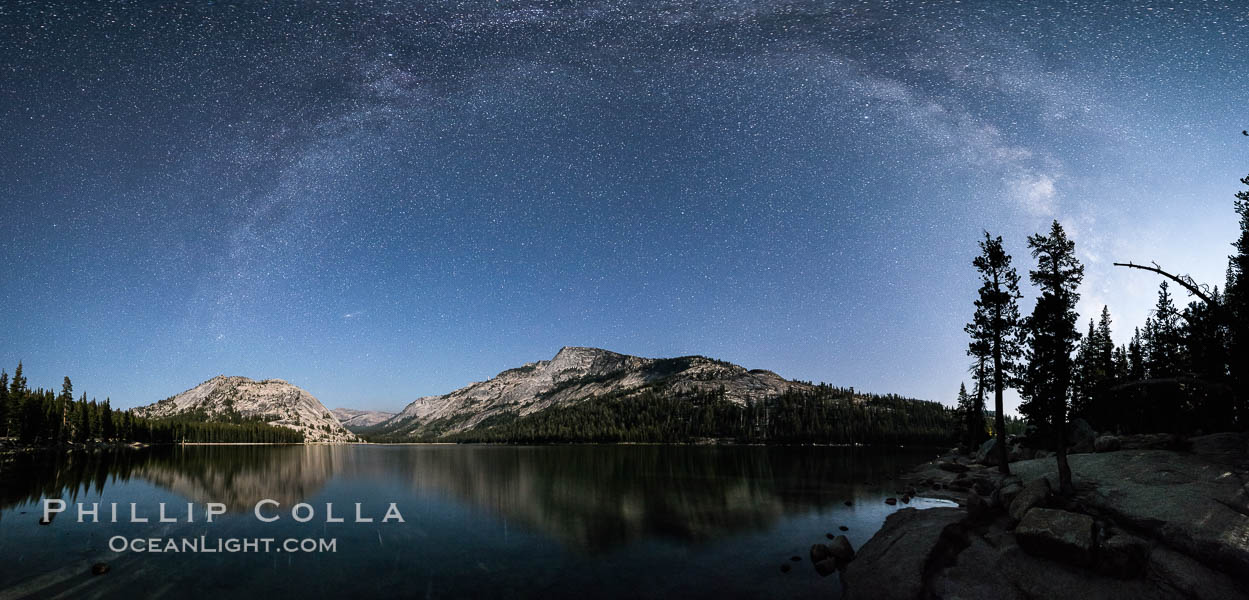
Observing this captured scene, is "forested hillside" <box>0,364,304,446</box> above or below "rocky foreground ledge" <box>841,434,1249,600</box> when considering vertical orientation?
below

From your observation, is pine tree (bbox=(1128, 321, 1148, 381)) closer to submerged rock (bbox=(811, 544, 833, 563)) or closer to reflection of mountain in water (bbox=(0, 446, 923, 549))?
reflection of mountain in water (bbox=(0, 446, 923, 549))

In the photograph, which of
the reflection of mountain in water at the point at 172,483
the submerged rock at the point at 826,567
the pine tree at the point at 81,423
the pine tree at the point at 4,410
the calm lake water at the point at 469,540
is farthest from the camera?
the pine tree at the point at 81,423

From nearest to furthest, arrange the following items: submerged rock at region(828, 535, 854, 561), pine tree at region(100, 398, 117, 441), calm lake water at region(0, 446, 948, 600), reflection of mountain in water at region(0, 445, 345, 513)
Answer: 1. calm lake water at region(0, 446, 948, 600)
2. submerged rock at region(828, 535, 854, 561)
3. reflection of mountain in water at region(0, 445, 345, 513)
4. pine tree at region(100, 398, 117, 441)

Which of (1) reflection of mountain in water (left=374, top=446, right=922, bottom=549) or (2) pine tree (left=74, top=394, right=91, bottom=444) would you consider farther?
(2) pine tree (left=74, top=394, right=91, bottom=444)

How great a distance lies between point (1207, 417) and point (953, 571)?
135 ft

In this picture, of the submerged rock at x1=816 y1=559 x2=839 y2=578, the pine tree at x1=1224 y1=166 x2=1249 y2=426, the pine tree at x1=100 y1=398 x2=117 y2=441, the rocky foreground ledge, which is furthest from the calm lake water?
the pine tree at x1=100 y1=398 x2=117 y2=441

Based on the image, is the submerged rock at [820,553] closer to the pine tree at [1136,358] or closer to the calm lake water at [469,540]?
the calm lake water at [469,540]

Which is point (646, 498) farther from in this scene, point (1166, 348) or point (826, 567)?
point (1166, 348)

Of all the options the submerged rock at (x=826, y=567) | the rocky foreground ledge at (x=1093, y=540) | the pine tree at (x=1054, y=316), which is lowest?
the submerged rock at (x=826, y=567)

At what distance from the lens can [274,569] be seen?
24422 mm

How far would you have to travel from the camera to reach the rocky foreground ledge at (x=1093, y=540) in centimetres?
1589

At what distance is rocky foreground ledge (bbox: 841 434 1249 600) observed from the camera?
1589 cm

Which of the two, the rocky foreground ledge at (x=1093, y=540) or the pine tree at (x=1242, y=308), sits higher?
the pine tree at (x=1242, y=308)

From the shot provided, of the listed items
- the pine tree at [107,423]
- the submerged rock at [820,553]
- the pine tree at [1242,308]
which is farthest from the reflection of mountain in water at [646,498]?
the pine tree at [107,423]
